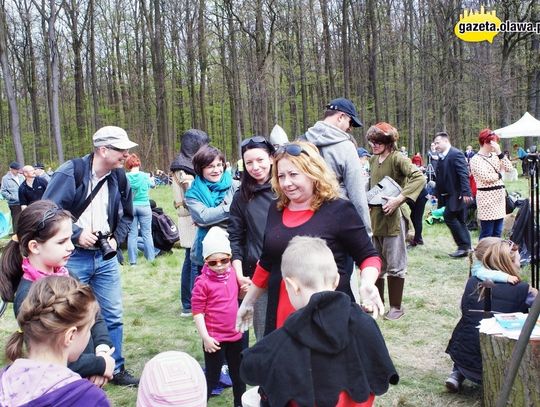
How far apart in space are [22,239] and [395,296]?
3.56 m

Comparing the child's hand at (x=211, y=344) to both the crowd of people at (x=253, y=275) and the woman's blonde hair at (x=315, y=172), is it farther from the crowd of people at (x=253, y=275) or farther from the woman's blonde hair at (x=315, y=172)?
the woman's blonde hair at (x=315, y=172)

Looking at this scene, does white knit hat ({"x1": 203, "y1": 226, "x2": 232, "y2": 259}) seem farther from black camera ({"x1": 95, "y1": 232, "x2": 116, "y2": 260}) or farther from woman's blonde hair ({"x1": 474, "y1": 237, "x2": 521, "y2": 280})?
woman's blonde hair ({"x1": 474, "y1": 237, "x2": 521, "y2": 280})

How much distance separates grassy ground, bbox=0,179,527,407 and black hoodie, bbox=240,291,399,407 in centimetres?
189

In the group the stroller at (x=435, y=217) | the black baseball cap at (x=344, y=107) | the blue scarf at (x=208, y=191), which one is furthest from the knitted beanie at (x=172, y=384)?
the stroller at (x=435, y=217)

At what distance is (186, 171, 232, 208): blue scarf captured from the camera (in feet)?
13.0

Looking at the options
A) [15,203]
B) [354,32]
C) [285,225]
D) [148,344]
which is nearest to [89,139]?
[354,32]

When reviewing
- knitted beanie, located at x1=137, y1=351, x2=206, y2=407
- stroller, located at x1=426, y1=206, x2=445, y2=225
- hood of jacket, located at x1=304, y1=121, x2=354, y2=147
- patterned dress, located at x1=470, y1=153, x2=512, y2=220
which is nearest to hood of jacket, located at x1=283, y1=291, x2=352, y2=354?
knitted beanie, located at x1=137, y1=351, x2=206, y2=407

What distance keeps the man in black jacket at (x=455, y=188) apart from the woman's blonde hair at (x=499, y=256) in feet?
13.5

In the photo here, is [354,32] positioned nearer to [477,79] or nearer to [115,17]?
[477,79]

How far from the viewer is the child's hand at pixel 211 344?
10.3 ft

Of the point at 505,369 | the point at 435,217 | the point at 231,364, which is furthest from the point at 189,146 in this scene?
Result: the point at 435,217

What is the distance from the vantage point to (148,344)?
4789 mm

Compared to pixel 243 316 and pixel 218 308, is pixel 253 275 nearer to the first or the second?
pixel 243 316

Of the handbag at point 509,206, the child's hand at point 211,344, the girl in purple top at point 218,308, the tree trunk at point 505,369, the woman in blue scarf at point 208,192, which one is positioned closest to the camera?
the tree trunk at point 505,369
